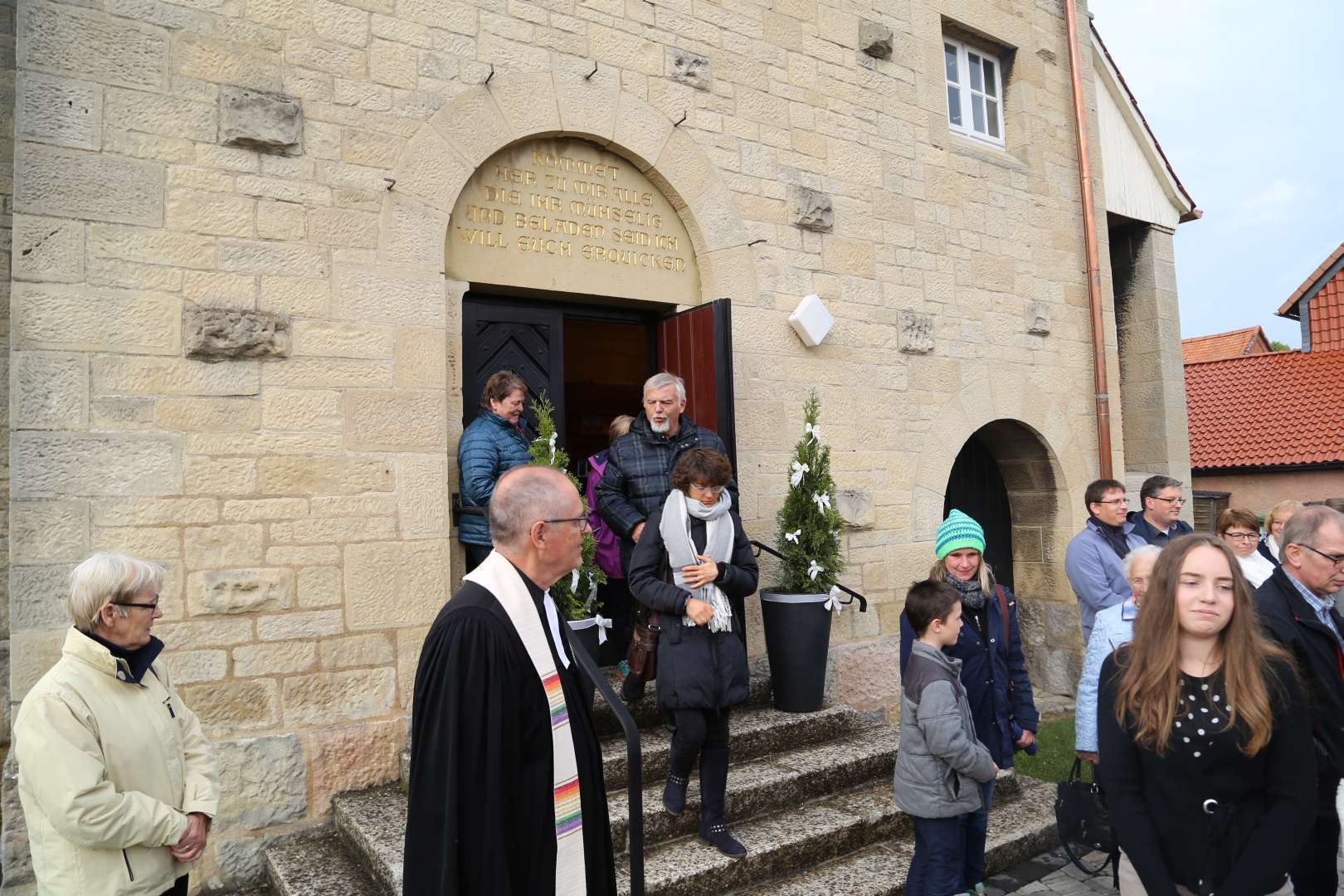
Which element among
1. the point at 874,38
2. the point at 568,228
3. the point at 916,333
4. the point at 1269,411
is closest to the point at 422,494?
the point at 568,228

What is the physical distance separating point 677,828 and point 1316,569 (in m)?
2.52

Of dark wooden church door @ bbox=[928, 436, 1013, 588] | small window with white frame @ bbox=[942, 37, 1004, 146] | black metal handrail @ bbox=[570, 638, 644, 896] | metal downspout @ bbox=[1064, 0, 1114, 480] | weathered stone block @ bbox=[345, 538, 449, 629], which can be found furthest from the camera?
dark wooden church door @ bbox=[928, 436, 1013, 588]

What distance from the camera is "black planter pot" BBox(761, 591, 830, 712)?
4.79 metres

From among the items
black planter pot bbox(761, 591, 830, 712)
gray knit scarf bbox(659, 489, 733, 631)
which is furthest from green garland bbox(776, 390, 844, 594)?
gray knit scarf bbox(659, 489, 733, 631)

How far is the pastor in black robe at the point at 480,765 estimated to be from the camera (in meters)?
1.79

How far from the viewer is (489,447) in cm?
426

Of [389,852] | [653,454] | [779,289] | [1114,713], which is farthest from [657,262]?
[1114,713]

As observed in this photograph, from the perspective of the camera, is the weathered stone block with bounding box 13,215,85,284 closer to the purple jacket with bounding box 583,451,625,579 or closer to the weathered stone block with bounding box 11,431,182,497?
the weathered stone block with bounding box 11,431,182,497

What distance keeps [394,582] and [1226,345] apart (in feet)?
88.1

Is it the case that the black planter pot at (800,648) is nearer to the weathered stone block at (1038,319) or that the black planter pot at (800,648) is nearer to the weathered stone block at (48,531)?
the weathered stone block at (48,531)

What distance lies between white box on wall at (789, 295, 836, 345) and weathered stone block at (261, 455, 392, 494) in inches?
106

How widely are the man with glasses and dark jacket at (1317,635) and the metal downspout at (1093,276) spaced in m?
4.54

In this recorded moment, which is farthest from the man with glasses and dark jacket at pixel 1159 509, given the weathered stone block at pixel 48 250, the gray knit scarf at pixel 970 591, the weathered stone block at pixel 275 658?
the weathered stone block at pixel 48 250

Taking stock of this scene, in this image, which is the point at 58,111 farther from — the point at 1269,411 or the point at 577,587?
the point at 1269,411
